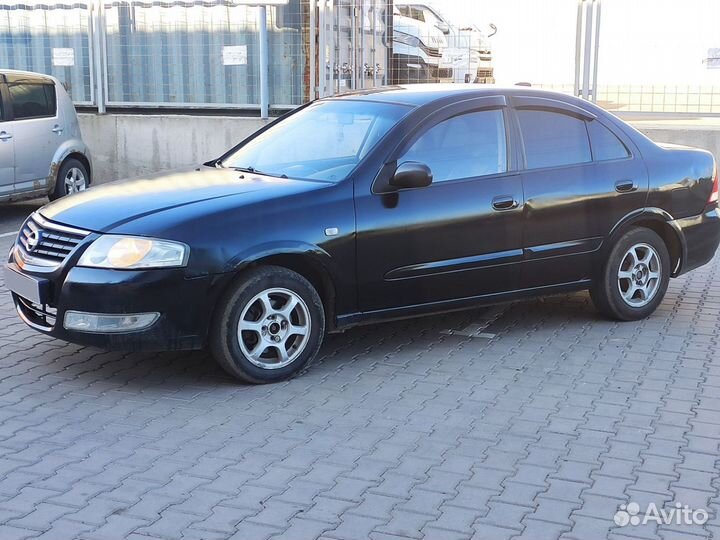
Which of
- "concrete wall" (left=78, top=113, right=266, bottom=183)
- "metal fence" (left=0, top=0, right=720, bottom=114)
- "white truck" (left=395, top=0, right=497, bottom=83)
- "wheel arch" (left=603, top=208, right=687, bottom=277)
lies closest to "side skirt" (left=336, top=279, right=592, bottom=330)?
"wheel arch" (left=603, top=208, right=687, bottom=277)

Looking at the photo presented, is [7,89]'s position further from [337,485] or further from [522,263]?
[337,485]

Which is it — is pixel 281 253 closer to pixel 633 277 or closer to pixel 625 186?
pixel 625 186

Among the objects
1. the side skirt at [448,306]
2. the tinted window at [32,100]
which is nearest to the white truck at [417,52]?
the tinted window at [32,100]

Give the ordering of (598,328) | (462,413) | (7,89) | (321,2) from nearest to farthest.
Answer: (462,413) → (598,328) → (7,89) → (321,2)

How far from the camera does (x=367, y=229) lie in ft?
19.2

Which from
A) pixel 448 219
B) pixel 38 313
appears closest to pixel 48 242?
pixel 38 313

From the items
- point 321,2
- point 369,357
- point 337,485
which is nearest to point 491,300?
point 369,357

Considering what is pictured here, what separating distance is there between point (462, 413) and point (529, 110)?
2361 mm

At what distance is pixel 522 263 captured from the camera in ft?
21.3

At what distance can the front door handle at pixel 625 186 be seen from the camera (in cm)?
685

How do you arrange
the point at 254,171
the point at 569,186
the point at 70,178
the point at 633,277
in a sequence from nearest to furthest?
1. the point at 254,171
2. the point at 569,186
3. the point at 633,277
4. the point at 70,178

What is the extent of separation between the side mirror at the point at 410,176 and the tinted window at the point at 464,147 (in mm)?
130

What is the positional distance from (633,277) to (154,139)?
8.44 meters

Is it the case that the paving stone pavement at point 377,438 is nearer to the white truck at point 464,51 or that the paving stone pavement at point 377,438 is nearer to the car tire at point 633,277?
the car tire at point 633,277
